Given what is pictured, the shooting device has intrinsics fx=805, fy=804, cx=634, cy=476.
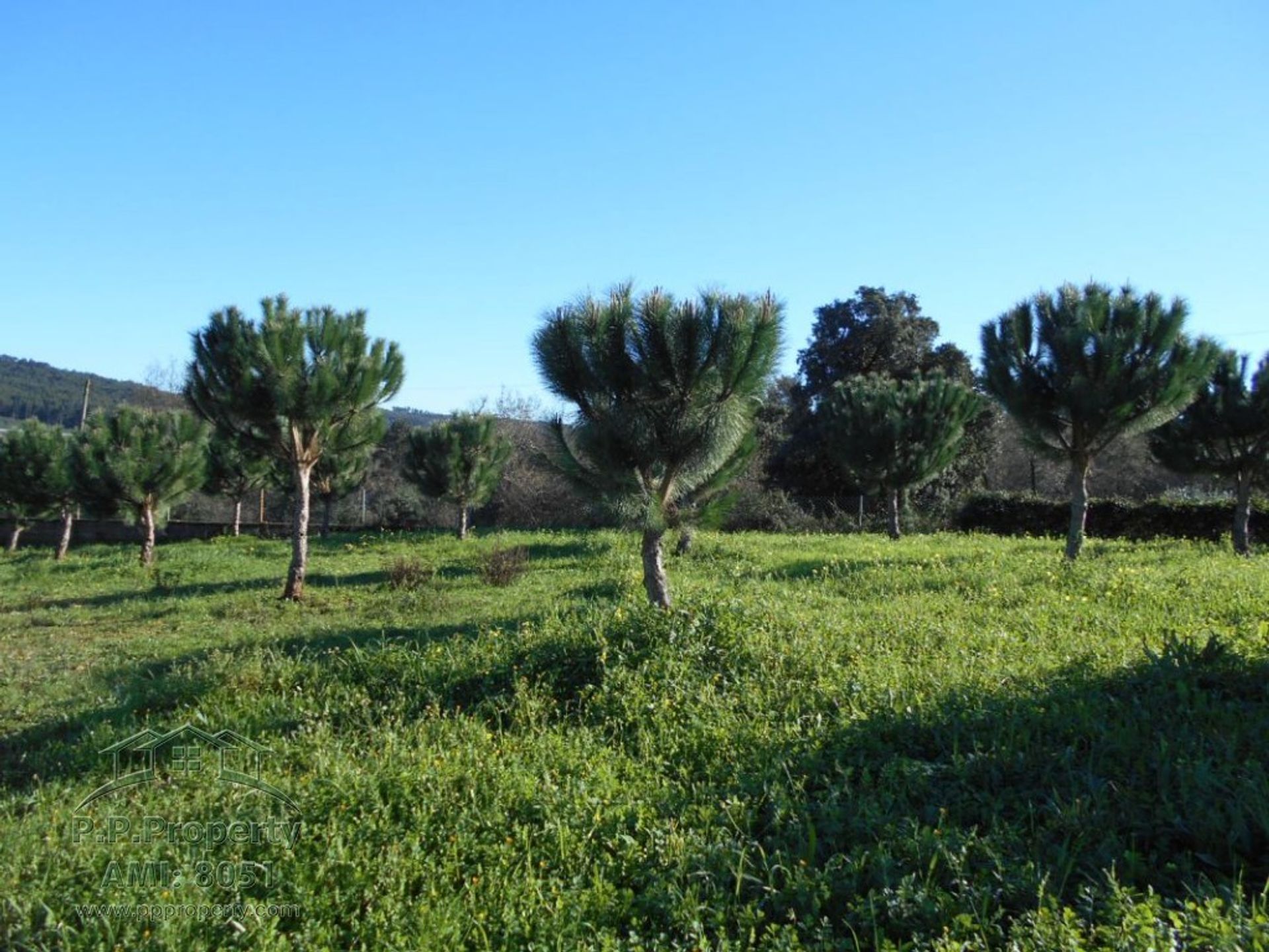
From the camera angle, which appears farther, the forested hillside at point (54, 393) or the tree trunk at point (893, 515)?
the forested hillside at point (54, 393)

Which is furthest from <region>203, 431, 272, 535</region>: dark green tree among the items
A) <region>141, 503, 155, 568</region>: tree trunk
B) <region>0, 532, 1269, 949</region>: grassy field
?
<region>0, 532, 1269, 949</region>: grassy field

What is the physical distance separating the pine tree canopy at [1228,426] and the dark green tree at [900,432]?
474 centimetres

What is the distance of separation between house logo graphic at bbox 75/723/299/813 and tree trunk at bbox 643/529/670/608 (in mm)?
3994

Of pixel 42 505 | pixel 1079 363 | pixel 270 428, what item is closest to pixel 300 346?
pixel 270 428

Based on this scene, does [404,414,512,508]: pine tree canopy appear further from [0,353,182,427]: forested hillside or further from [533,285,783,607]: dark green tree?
[0,353,182,427]: forested hillside

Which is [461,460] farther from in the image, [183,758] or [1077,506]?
[183,758]

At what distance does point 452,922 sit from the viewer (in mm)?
3029

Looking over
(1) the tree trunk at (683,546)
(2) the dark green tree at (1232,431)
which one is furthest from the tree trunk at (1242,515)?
(1) the tree trunk at (683,546)

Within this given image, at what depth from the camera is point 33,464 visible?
22844mm

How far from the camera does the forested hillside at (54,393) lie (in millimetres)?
48562

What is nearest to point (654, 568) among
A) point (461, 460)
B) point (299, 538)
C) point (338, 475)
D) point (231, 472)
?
point (299, 538)

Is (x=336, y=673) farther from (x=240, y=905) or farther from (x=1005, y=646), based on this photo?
(x=1005, y=646)

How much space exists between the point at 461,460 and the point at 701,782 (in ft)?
65.3

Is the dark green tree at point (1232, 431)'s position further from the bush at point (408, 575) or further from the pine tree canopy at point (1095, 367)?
the bush at point (408, 575)
